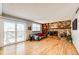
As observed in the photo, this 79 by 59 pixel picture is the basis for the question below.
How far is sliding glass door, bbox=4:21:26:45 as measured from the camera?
3.38 metres

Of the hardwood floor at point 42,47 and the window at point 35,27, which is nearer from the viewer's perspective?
the window at point 35,27

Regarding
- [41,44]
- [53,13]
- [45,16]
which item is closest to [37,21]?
[45,16]

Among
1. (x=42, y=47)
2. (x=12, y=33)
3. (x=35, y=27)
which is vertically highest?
(x=35, y=27)

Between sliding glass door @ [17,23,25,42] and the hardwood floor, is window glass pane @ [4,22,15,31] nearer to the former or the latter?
sliding glass door @ [17,23,25,42]

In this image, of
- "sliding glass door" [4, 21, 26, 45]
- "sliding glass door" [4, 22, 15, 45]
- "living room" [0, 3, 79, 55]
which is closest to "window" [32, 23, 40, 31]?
"living room" [0, 3, 79, 55]

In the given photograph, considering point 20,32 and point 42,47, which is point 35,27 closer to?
point 20,32

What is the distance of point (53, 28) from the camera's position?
343cm

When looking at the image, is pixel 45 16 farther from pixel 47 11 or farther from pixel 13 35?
pixel 13 35

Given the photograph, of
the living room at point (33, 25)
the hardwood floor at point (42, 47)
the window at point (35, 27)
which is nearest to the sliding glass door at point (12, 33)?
the living room at point (33, 25)

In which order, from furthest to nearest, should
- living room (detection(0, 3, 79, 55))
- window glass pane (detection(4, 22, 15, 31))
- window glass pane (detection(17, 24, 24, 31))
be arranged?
window glass pane (detection(17, 24, 24, 31)) → window glass pane (detection(4, 22, 15, 31)) → living room (detection(0, 3, 79, 55))

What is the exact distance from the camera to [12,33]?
347 cm

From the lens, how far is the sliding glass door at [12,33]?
133 inches

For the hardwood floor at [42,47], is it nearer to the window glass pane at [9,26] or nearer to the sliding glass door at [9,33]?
the sliding glass door at [9,33]

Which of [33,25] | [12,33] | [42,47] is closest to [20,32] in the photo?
[12,33]
